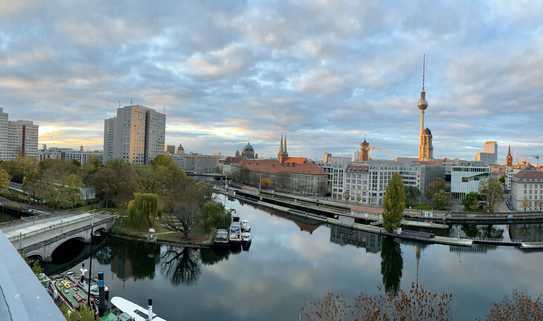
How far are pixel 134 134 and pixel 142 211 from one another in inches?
3139

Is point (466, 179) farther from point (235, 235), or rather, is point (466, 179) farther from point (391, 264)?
point (235, 235)

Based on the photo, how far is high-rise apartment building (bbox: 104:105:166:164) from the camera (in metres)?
103

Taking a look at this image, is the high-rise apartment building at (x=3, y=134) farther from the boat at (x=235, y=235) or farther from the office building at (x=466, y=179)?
the office building at (x=466, y=179)

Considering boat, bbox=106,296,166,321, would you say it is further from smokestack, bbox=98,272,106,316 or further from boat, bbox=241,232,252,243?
boat, bbox=241,232,252,243

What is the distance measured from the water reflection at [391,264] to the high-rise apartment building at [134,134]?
85.4 metres

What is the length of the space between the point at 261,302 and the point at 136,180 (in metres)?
27.9

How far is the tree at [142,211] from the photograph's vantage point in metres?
30.1

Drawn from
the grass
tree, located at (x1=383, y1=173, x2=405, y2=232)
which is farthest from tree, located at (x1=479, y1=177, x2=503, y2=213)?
the grass

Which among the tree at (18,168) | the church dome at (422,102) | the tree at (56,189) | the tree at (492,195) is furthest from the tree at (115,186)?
the church dome at (422,102)

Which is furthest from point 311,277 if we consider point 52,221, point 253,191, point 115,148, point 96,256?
point 115,148

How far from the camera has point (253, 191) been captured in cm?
7644

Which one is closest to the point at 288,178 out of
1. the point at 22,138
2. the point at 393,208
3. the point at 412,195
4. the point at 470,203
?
the point at 412,195

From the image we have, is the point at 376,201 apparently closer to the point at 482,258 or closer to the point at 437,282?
the point at 482,258

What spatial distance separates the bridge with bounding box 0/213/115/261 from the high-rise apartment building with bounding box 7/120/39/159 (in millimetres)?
92331
